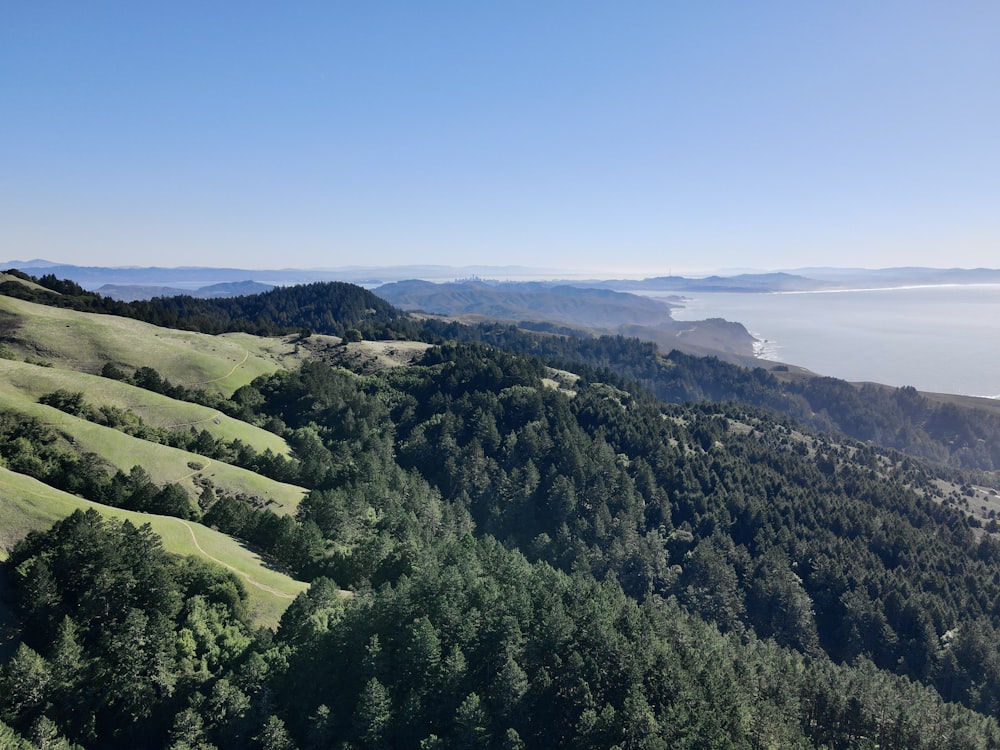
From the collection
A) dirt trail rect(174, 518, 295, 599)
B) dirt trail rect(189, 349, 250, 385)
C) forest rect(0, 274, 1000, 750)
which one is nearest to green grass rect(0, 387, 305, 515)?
forest rect(0, 274, 1000, 750)

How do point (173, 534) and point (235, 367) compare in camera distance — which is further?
point (235, 367)

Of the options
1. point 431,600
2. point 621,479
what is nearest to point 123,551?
point 431,600

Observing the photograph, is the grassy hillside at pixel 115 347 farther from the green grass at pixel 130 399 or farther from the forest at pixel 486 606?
the green grass at pixel 130 399

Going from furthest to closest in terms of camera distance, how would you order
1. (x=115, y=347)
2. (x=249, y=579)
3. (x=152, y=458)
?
(x=115, y=347)
(x=152, y=458)
(x=249, y=579)

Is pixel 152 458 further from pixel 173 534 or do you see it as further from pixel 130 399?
pixel 130 399

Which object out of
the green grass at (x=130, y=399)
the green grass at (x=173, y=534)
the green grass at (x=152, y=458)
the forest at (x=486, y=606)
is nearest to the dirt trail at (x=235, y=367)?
the forest at (x=486, y=606)

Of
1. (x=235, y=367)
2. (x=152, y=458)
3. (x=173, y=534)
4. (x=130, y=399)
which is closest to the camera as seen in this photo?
(x=173, y=534)

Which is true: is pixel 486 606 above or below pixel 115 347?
below

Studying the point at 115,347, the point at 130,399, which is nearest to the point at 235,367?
the point at 115,347
